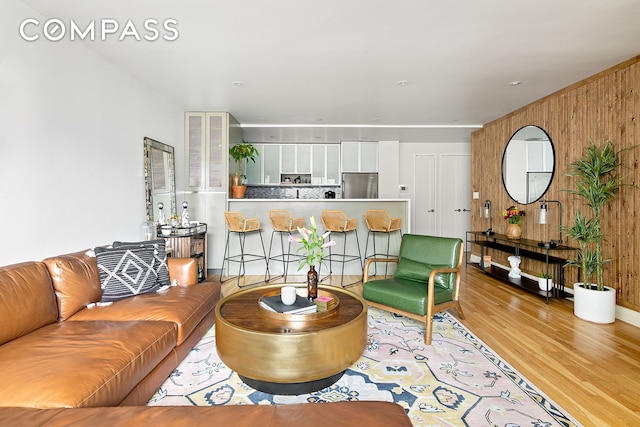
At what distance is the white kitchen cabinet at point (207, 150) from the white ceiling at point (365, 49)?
407 millimetres

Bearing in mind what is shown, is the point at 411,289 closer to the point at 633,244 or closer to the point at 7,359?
the point at 633,244

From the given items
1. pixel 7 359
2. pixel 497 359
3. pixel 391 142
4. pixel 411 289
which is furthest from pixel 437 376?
pixel 391 142

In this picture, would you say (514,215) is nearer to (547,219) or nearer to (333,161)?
(547,219)

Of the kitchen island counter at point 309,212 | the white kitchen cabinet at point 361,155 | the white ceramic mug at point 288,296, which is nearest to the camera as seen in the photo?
the white ceramic mug at point 288,296

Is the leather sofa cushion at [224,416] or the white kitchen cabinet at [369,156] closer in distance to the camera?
the leather sofa cushion at [224,416]

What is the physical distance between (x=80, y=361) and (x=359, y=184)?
6.55 meters

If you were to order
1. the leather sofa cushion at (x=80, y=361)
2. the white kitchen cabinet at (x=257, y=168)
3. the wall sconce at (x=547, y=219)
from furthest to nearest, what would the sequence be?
1. the white kitchen cabinet at (x=257, y=168)
2. the wall sconce at (x=547, y=219)
3. the leather sofa cushion at (x=80, y=361)

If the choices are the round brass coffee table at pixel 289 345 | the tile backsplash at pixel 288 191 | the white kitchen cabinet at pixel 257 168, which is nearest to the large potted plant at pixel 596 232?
the round brass coffee table at pixel 289 345

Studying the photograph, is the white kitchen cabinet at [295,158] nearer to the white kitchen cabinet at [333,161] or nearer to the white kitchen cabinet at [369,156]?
the white kitchen cabinet at [333,161]

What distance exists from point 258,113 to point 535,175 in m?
4.32

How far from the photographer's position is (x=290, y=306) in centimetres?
217

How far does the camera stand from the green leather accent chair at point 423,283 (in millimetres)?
2773

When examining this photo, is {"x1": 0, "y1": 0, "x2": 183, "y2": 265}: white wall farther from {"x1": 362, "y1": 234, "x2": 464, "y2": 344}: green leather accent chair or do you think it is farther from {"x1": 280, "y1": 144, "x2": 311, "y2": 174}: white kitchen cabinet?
{"x1": 280, "y1": 144, "x2": 311, "y2": 174}: white kitchen cabinet

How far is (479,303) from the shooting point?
12.5 ft
